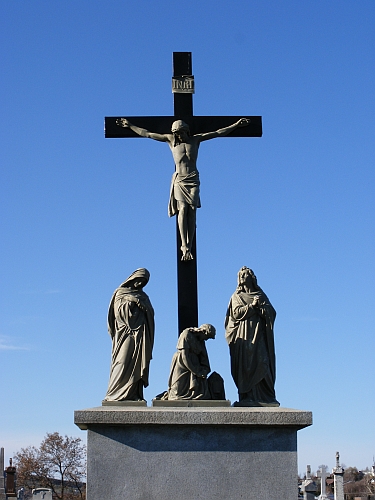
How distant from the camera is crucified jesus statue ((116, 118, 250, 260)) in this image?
9.61 meters

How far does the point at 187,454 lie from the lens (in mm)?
8273

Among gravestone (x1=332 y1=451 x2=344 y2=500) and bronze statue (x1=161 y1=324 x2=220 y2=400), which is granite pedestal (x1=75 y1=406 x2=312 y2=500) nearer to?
bronze statue (x1=161 y1=324 x2=220 y2=400)

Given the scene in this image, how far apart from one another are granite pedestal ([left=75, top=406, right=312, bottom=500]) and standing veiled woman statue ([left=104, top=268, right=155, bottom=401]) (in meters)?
0.45

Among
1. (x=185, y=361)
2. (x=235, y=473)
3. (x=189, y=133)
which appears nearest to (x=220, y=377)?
(x=185, y=361)

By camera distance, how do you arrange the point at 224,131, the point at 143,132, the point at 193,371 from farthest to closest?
1. the point at 224,131
2. the point at 143,132
3. the point at 193,371

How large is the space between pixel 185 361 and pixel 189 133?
2.95 m

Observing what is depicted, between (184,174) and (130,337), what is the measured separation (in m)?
2.15

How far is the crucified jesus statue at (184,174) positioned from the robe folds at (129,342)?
96 cm

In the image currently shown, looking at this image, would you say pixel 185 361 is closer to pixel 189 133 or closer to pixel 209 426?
pixel 209 426

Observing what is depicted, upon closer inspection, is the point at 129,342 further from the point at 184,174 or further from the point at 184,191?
the point at 184,174

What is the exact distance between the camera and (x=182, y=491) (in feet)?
26.8

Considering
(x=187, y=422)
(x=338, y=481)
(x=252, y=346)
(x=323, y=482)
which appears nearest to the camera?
(x=187, y=422)

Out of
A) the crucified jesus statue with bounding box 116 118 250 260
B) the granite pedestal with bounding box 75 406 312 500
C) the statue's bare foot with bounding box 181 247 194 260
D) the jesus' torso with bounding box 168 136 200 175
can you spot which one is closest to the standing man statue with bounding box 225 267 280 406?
the granite pedestal with bounding box 75 406 312 500

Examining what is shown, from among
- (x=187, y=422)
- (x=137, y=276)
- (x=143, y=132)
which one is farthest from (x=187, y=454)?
(x=143, y=132)
